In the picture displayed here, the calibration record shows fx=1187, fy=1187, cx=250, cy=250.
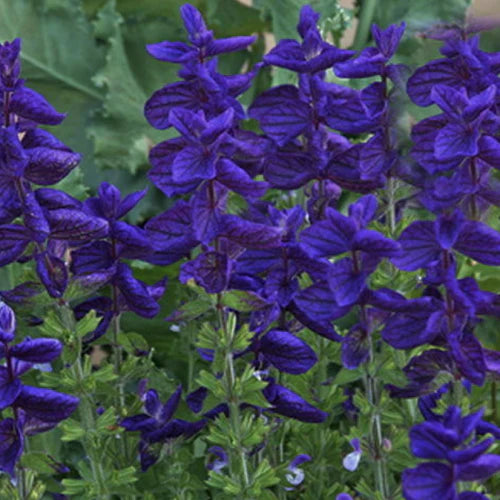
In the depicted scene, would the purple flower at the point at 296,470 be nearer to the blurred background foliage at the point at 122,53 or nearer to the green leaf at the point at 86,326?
the green leaf at the point at 86,326

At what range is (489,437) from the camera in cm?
52

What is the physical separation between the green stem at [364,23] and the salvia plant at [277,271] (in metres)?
0.66

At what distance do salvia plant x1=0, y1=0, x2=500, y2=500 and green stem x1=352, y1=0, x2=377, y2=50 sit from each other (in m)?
0.66

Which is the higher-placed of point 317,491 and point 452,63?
point 452,63

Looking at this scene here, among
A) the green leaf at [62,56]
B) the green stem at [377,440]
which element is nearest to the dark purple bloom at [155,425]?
the green stem at [377,440]

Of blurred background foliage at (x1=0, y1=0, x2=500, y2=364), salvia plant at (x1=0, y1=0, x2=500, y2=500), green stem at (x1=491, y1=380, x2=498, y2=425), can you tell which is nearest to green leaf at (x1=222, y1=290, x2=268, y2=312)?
salvia plant at (x1=0, y1=0, x2=500, y2=500)

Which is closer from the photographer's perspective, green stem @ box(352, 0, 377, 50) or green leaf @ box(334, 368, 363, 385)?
green leaf @ box(334, 368, 363, 385)

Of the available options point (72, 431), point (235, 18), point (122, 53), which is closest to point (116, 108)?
point (122, 53)

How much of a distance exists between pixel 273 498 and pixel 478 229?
0.61 ft

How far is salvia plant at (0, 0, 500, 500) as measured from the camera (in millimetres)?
544

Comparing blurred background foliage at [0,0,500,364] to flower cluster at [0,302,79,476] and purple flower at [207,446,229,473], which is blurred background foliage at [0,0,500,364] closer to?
purple flower at [207,446,229,473]

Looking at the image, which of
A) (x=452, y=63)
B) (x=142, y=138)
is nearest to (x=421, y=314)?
(x=452, y=63)

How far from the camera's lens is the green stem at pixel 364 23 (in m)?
1.40

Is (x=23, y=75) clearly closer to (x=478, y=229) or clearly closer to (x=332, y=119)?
(x=332, y=119)
